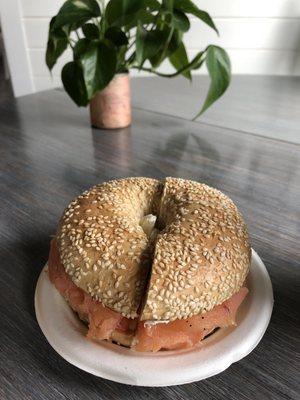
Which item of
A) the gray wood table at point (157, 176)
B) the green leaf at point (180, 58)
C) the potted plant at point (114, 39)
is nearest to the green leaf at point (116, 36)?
the potted plant at point (114, 39)

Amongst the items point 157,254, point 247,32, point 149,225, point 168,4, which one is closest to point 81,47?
point 168,4

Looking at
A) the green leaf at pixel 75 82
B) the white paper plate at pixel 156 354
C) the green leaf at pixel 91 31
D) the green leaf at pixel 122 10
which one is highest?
the green leaf at pixel 122 10

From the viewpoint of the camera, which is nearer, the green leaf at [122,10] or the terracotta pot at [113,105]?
the green leaf at [122,10]

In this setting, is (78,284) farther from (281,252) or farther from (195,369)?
(281,252)

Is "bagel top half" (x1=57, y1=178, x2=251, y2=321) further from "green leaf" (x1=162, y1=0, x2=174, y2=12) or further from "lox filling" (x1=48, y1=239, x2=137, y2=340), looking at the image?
"green leaf" (x1=162, y1=0, x2=174, y2=12)

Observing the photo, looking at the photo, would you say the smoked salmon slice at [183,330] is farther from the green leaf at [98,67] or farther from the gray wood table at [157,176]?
the green leaf at [98,67]

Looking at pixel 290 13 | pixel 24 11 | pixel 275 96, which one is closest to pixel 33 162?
pixel 275 96
